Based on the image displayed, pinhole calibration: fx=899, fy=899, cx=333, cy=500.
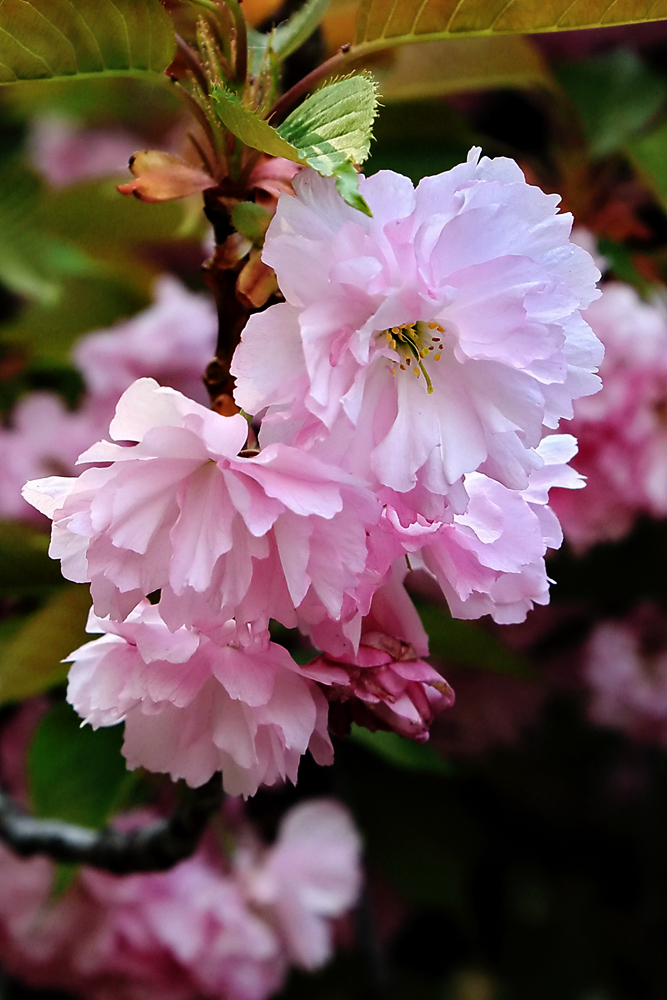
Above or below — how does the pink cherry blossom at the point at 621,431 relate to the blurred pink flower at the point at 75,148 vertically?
above

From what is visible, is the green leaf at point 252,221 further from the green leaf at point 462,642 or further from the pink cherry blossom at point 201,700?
the green leaf at point 462,642

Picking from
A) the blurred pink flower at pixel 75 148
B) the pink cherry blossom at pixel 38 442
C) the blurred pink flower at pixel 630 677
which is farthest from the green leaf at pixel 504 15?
the blurred pink flower at pixel 75 148

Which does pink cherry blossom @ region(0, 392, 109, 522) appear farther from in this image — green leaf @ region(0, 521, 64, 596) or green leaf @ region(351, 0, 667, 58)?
green leaf @ region(351, 0, 667, 58)

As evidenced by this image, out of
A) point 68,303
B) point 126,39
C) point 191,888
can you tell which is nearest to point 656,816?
point 191,888

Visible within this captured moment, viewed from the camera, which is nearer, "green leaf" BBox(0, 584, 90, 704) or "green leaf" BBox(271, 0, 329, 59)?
"green leaf" BBox(271, 0, 329, 59)

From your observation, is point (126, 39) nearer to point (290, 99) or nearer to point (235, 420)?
point (290, 99)

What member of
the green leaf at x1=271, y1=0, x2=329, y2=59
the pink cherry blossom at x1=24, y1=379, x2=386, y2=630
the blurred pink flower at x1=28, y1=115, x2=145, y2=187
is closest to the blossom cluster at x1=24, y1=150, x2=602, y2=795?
the pink cherry blossom at x1=24, y1=379, x2=386, y2=630
